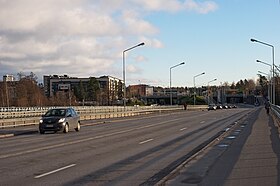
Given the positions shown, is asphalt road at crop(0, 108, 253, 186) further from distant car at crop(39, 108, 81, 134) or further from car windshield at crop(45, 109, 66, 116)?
car windshield at crop(45, 109, 66, 116)

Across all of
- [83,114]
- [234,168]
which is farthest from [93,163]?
[83,114]

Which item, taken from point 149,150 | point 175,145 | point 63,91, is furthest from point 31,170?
point 63,91

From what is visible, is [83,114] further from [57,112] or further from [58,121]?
[58,121]

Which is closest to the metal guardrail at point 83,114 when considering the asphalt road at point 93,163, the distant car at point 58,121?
the distant car at point 58,121

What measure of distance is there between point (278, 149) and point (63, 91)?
454 feet

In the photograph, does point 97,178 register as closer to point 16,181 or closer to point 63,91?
point 16,181

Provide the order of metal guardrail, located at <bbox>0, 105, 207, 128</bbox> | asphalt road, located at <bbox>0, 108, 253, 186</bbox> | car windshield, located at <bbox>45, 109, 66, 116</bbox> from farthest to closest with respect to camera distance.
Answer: metal guardrail, located at <bbox>0, 105, 207, 128</bbox> < car windshield, located at <bbox>45, 109, 66, 116</bbox> < asphalt road, located at <bbox>0, 108, 253, 186</bbox>

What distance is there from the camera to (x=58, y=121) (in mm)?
31359

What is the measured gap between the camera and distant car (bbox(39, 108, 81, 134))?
103 feet

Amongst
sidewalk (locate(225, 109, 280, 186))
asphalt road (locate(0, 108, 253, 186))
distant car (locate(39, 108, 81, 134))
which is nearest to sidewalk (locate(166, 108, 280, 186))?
sidewalk (locate(225, 109, 280, 186))

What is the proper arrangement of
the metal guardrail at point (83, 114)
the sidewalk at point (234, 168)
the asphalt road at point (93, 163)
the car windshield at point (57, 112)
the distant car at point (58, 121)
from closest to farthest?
the sidewalk at point (234, 168) < the asphalt road at point (93, 163) < the distant car at point (58, 121) < the car windshield at point (57, 112) < the metal guardrail at point (83, 114)

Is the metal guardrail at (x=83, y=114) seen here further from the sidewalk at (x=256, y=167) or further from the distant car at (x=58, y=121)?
the sidewalk at (x=256, y=167)

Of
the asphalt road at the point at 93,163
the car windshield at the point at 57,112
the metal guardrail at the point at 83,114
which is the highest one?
the car windshield at the point at 57,112

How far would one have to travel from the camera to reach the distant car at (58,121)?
3131cm
